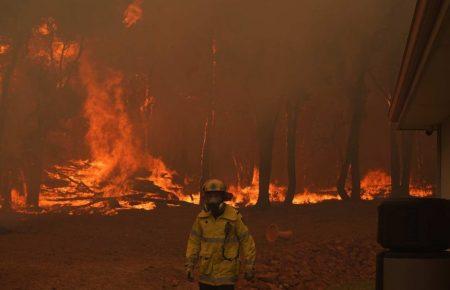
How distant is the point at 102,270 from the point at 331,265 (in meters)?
5.23

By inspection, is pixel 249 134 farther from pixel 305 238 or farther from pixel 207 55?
pixel 305 238

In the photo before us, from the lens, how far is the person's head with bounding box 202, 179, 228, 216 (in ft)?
23.2

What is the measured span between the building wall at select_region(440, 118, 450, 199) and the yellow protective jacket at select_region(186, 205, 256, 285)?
4579mm

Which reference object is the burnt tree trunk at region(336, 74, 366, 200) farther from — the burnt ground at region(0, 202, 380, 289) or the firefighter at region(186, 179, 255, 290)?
the firefighter at region(186, 179, 255, 290)

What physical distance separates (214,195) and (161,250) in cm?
1271

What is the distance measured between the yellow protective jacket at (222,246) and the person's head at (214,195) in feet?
0.36

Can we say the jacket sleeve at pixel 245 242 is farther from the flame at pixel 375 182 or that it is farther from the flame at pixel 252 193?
the flame at pixel 375 182

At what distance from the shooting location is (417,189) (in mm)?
37031

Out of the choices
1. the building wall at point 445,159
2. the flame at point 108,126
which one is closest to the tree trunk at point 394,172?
the building wall at point 445,159

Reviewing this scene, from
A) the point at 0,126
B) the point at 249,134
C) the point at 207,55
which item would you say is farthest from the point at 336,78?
the point at 0,126

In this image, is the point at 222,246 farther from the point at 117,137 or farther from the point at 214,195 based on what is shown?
the point at 117,137

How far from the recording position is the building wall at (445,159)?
10.8 meters

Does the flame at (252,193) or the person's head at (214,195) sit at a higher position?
the flame at (252,193)

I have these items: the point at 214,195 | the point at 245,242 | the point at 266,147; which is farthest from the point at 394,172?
the point at 214,195
